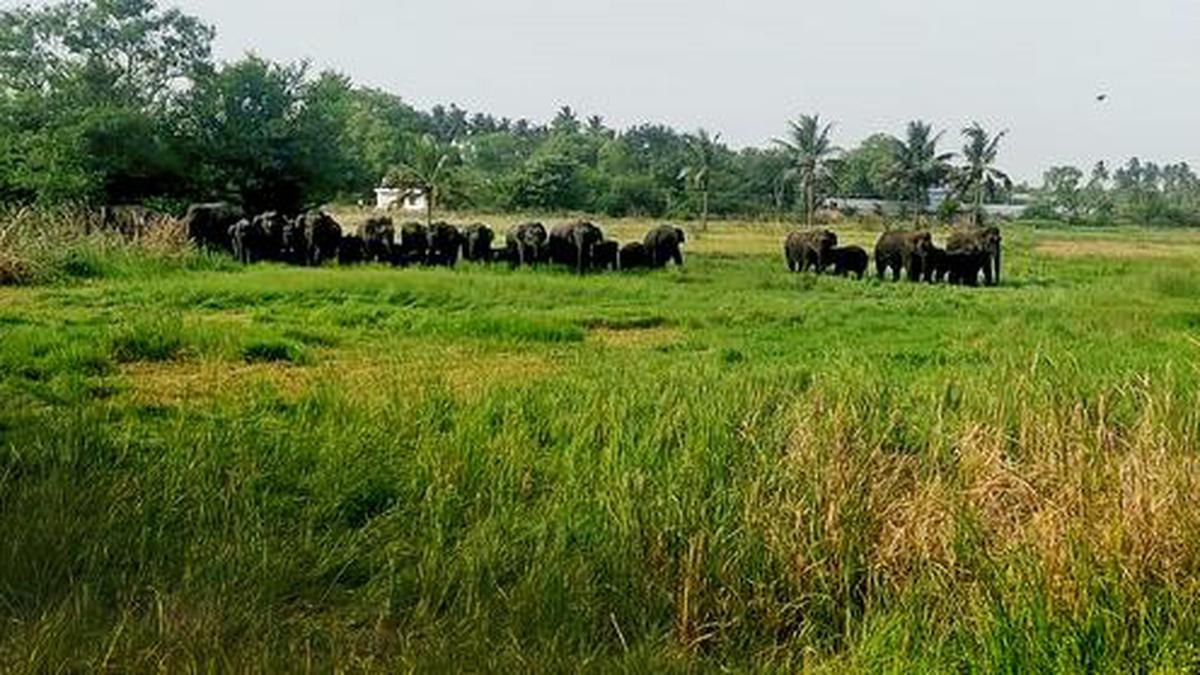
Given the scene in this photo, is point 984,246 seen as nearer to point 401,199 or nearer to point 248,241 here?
point 248,241

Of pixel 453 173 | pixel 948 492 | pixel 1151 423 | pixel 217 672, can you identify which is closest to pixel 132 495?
pixel 217 672

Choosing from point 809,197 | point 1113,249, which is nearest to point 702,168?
point 809,197

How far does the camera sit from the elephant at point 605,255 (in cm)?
3095

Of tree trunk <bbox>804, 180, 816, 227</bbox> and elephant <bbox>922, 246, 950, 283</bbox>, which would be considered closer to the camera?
elephant <bbox>922, 246, 950, 283</bbox>

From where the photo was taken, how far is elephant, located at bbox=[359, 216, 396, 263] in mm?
30734

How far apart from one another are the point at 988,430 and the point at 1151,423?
90 cm

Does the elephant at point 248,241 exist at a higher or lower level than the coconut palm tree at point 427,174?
lower

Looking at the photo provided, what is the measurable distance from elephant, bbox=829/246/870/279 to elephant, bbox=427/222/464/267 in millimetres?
11336

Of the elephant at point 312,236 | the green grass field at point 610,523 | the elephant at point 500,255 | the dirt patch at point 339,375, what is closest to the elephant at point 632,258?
the elephant at point 500,255

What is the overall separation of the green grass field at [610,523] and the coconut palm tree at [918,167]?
63055mm

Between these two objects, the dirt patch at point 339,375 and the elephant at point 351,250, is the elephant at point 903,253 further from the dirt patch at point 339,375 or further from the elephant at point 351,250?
the dirt patch at point 339,375

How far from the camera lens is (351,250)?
30609 mm

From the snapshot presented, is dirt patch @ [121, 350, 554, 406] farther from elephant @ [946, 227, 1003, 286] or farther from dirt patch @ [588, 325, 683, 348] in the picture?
elephant @ [946, 227, 1003, 286]

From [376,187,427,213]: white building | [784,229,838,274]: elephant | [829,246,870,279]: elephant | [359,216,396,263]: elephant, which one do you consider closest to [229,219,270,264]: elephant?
[359,216,396,263]: elephant
